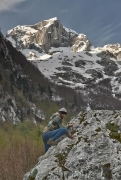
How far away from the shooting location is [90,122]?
409 inches

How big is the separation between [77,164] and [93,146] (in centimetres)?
88

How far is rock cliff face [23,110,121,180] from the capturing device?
7273mm

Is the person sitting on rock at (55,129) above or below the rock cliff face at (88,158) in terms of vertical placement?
above

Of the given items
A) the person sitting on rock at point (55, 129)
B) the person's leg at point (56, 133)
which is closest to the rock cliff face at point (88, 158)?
the person's leg at point (56, 133)

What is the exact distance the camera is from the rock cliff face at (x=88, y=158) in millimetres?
7273

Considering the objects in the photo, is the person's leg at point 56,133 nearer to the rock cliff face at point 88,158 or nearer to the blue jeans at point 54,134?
the blue jeans at point 54,134

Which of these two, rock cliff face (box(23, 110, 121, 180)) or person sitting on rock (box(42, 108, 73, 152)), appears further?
person sitting on rock (box(42, 108, 73, 152))

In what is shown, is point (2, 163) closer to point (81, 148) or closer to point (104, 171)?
point (81, 148)

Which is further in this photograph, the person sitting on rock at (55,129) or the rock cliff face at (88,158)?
the person sitting on rock at (55,129)

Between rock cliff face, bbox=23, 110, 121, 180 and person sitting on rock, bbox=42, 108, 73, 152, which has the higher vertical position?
person sitting on rock, bbox=42, 108, 73, 152

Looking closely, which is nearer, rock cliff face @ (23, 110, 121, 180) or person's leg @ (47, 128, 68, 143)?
rock cliff face @ (23, 110, 121, 180)

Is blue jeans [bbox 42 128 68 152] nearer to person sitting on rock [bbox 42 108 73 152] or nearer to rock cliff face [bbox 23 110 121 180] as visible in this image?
person sitting on rock [bbox 42 108 73 152]

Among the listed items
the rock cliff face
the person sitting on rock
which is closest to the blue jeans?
the person sitting on rock

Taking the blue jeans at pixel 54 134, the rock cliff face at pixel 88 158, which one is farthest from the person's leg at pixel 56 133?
the rock cliff face at pixel 88 158
